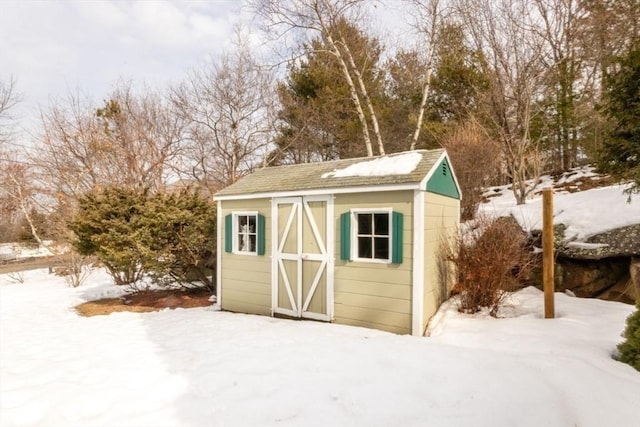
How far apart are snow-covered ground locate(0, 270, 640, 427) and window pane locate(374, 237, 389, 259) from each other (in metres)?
1.10

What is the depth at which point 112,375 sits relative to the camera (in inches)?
135

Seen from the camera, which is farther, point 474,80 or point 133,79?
point 133,79

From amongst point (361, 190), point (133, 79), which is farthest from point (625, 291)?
point (133, 79)

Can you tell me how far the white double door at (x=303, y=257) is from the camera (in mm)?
5254

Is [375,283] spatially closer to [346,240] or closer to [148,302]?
[346,240]

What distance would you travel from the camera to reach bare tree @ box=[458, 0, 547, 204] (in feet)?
34.8

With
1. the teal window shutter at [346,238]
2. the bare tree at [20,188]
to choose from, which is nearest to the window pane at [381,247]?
the teal window shutter at [346,238]

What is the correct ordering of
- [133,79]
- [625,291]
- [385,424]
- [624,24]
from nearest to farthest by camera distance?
[385,424]
[625,291]
[624,24]
[133,79]

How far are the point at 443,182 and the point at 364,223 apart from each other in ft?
5.14

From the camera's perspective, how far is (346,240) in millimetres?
4973

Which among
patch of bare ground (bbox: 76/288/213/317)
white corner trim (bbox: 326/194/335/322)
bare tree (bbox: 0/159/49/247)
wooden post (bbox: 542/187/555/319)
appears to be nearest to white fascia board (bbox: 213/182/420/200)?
white corner trim (bbox: 326/194/335/322)

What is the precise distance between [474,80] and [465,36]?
5.33 feet

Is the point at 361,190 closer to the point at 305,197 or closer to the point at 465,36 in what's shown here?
the point at 305,197

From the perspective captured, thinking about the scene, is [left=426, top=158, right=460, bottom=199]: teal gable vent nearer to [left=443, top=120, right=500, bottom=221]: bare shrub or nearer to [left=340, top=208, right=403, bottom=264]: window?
[left=340, top=208, right=403, bottom=264]: window
